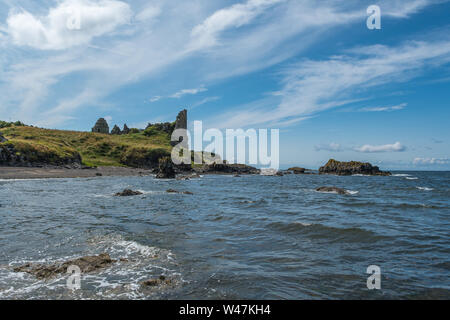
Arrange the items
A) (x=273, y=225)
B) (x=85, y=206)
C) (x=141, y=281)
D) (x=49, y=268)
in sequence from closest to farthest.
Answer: (x=141, y=281), (x=49, y=268), (x=273, y=225), (x=85, y=206)

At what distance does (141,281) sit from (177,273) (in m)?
1.37

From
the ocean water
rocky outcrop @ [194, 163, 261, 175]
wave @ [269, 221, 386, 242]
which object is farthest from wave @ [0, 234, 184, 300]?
rocky outcrop @ [194, 163, 261, 175]

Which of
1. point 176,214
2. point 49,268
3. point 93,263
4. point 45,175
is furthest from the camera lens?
point 45,175

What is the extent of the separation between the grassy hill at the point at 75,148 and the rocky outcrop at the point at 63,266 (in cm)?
9519

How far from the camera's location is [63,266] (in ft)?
33.0

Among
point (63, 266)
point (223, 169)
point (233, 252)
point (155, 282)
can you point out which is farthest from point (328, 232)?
point (223, 169)

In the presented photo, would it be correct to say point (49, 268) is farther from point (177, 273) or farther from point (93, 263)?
point (177, 273)

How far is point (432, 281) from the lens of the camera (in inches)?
374

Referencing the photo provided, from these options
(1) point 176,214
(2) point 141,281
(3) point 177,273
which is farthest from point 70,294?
(1) point 176,214

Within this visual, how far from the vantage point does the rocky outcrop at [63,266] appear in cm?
952

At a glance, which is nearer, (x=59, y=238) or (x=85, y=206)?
(x=59, y=238)

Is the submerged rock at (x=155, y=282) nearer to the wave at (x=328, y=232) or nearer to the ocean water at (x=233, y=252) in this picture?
the ocean water at (x=233, y=252)

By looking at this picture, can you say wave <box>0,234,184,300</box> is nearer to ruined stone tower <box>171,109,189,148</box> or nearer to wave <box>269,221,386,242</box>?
wave <box>269,221,386,242</box>

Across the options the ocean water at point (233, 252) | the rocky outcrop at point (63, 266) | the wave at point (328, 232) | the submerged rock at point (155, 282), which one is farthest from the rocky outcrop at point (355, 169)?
the submerged rock at point (155, 282)
